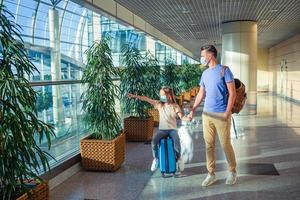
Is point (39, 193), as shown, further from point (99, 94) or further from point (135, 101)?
point (135, 101)

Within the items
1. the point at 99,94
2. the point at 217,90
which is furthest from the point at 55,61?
the point at 217,90

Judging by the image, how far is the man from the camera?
13.9ft

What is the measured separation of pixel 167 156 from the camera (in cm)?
473

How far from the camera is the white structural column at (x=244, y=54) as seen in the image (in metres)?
11.6

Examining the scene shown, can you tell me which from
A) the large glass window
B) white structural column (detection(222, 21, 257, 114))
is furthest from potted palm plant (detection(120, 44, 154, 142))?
white structural column (detection(222, 21, 257, 114))

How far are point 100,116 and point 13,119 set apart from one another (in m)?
2.73

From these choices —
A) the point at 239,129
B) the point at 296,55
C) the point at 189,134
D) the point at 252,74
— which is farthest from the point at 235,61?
the point at 296,55

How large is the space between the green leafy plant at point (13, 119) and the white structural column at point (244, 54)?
9.77 m

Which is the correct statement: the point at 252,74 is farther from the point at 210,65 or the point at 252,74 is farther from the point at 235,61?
the point at 210,65

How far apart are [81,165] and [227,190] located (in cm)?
222

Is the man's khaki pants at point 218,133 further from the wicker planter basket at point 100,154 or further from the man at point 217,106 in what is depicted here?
the wicker planter basket at point 100,154

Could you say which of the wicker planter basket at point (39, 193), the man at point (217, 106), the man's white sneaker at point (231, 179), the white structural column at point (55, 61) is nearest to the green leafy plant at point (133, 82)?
the white structural column at point (55, 61)

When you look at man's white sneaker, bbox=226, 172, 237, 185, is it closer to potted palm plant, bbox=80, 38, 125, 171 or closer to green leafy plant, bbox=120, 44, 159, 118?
potted palm plant, bbox=80, 38, 125, 171

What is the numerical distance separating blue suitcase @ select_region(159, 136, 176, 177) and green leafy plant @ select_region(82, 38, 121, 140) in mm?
935
